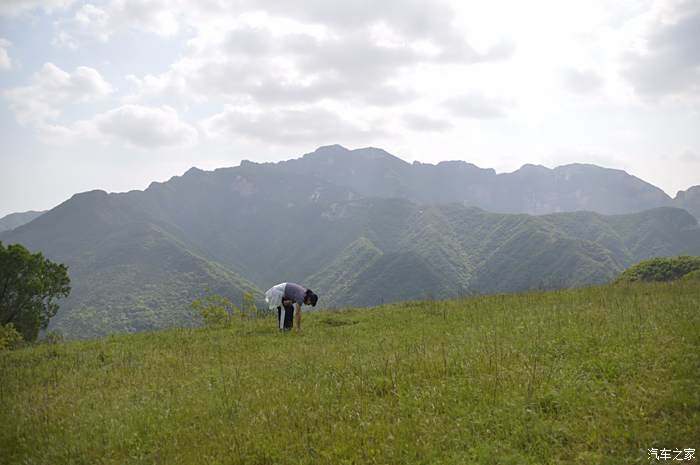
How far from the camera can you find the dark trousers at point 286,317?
17242mm

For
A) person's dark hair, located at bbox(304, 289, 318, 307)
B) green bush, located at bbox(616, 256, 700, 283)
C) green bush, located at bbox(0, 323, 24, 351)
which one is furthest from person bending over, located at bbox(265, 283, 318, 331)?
green bush, located at bbox(616, 256, 700, 283)

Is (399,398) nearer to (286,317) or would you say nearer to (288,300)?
(288,300)

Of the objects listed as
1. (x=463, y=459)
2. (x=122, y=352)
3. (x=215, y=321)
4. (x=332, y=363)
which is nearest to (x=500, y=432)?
(x=463, y=459)

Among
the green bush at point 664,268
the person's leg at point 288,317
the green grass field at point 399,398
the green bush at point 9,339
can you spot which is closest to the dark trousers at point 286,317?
the person's leg at point 288,317

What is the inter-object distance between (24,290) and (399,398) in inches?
1670

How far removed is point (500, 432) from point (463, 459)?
86 centimetres

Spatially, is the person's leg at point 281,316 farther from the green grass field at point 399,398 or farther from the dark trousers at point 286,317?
the green grass field at point 399,398

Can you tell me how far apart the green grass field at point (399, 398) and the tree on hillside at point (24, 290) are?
29.3 m

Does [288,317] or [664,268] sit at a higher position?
[664,268]

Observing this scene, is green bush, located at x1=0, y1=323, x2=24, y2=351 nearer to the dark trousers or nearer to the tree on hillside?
the dark trousers

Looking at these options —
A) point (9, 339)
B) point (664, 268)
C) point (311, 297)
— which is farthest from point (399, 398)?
point (664, 268)

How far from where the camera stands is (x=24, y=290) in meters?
38.8

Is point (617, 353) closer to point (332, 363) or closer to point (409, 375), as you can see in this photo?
point (409, 375)

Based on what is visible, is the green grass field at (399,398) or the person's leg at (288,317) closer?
the green grass field at (399,398)
